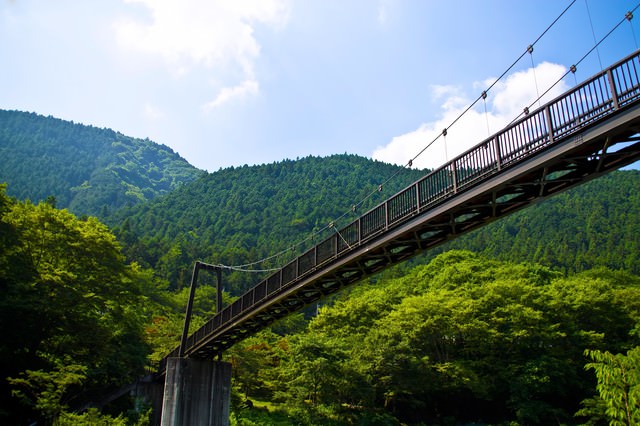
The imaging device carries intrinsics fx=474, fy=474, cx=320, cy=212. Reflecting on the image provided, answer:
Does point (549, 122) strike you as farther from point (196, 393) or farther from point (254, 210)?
point (254, 210)

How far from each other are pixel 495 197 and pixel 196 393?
21.2 m

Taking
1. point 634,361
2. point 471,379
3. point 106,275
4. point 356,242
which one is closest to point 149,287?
point 106,275

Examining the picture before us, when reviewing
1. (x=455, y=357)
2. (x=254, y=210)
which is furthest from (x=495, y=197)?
(x=254, y=210)

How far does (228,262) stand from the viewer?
10100 centimetres

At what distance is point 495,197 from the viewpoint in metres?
12.8

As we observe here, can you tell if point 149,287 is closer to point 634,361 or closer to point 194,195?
point 634,361

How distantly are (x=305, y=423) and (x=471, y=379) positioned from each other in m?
12.7

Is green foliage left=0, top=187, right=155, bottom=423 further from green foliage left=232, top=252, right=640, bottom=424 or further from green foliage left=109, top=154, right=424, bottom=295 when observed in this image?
green foliage left=109, top=154, right=424, bottom=295

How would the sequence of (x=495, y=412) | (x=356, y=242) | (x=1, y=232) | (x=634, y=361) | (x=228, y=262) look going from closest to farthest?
(x=634, y=361)
(x=356, y=242)
(x=1, y=232)
(x=495, y=412)
(x=228, y=262)

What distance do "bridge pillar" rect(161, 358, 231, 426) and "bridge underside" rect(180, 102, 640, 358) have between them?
29.3 feet

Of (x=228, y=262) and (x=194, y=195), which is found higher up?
(x=194, y=195)

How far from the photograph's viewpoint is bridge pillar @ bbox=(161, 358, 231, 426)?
83.8 feet

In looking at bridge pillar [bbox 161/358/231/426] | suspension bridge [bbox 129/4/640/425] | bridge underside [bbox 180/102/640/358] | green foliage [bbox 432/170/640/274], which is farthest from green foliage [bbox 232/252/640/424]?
green foliage [bbox 432/170/640/274]

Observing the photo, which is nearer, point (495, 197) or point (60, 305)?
point (495, 197)
